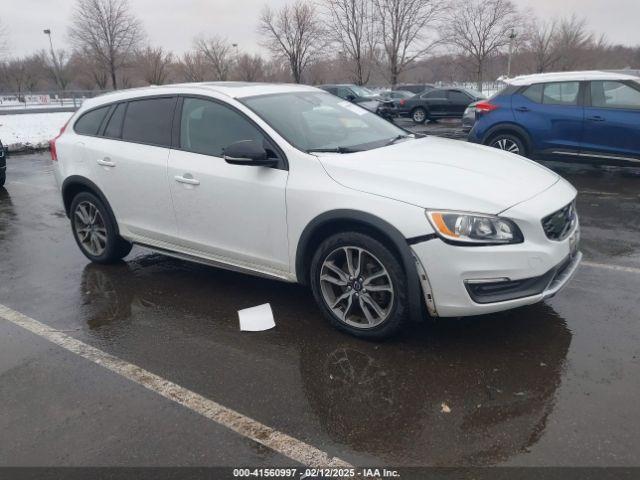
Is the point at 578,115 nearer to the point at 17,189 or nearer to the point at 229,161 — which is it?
the point at 229,161

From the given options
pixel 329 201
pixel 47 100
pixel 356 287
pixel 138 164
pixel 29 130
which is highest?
pixel 47 100

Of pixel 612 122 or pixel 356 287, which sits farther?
pixel 612 122

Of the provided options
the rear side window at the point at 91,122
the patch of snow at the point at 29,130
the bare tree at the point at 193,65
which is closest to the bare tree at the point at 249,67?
the bare tree at the point at 193,65

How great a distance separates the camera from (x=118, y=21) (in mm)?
38156

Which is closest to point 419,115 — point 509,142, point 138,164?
point 509,142

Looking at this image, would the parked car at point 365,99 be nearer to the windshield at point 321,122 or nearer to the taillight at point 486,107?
the taillight at point 486,107

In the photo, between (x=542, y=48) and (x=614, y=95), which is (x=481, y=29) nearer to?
(x=542, y=48)

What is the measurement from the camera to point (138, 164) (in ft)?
15.2

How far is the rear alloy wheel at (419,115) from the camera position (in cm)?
2162

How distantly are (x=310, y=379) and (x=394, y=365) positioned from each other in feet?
1.78

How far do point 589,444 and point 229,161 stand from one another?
283cm

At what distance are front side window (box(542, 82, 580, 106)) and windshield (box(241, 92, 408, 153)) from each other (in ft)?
16.5

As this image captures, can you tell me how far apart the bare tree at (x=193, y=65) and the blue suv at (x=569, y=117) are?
143 ft

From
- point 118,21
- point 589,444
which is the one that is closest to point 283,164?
point 589,444
